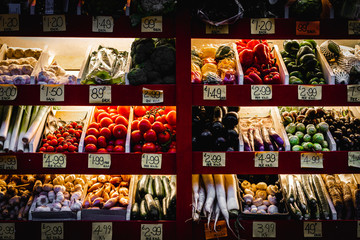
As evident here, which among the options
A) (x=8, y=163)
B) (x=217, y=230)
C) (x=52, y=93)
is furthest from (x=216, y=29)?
(x=8, y=163)

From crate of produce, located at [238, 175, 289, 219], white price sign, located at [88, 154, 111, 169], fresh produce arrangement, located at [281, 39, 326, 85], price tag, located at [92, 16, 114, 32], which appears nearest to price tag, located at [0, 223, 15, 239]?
white price sign, located at [88, 154, 111, 169]

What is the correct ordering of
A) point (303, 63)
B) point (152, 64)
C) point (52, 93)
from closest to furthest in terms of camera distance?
point (52, 93)
point (152, 64)
point (303, 63)

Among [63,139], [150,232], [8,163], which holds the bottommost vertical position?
[150,232]

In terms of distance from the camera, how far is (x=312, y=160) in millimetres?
2660

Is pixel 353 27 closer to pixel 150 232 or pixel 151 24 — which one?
pixel 151 24

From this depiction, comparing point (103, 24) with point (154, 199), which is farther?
point (154, 199)

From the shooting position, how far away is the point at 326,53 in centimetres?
298

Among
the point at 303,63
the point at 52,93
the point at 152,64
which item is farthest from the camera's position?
the point at 303,63

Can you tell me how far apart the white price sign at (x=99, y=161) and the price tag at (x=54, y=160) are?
238 millimetres

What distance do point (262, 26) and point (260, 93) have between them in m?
0.60

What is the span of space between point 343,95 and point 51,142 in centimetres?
274

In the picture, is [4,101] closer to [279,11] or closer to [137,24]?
[137,24]

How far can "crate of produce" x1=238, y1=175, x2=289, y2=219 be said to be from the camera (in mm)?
2709

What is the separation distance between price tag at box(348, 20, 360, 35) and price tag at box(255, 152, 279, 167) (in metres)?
1.31
